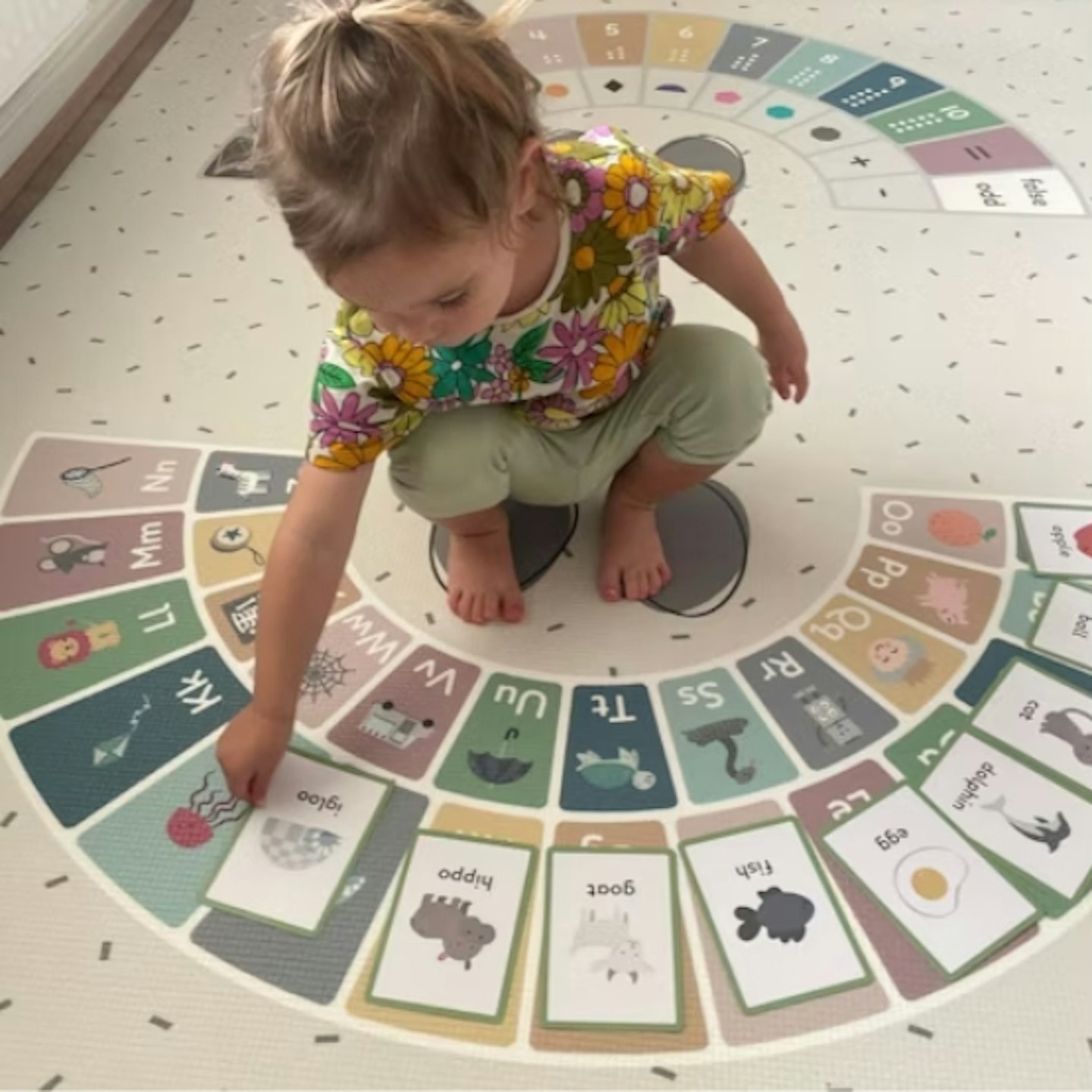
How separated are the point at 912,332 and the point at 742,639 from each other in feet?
1.29

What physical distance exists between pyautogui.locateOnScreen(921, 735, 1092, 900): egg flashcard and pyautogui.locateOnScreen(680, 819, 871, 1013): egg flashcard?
10cm

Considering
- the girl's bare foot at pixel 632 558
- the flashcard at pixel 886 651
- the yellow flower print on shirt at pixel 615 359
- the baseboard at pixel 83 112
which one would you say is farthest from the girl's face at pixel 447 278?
the baseboard at pixel 83 112

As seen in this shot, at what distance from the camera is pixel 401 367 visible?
2.54ft

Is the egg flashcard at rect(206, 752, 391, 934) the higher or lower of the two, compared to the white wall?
lower

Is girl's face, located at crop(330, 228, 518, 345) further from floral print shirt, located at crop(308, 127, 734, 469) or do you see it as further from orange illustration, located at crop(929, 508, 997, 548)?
orange illustration, located at crop(929, 508, 997, 548)

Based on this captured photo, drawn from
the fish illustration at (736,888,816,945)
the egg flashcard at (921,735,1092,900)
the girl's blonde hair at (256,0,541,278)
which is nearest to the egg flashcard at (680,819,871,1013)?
the fish illustration at (736,888,816,945)

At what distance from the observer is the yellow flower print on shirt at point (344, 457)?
77cm

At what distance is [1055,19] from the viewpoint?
5.02 ft

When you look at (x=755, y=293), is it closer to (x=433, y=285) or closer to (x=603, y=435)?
(x=603, y=435)

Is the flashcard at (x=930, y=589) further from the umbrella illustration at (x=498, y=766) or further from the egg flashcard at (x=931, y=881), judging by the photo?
the umbrella illustration at (x=498, y=766)

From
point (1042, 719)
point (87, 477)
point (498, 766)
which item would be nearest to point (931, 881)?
point (1042, 719)

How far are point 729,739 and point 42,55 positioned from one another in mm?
1090

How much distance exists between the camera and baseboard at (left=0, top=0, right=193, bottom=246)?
4.36 ft

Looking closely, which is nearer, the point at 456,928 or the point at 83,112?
the point at 456,928
